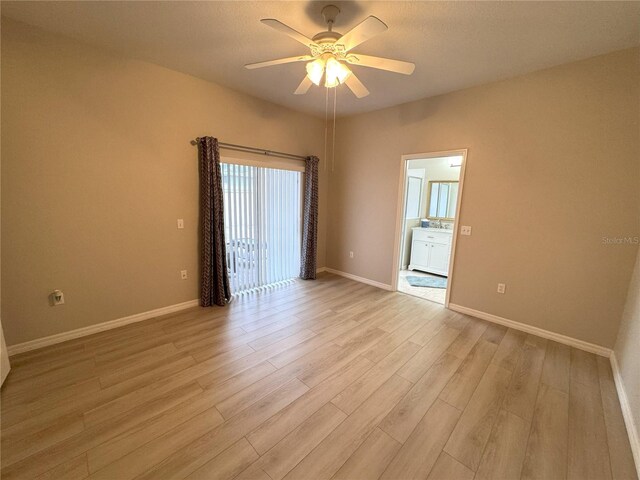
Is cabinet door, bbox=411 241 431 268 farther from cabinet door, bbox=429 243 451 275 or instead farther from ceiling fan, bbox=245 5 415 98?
ceiling fan, bbox=245 5 415 98

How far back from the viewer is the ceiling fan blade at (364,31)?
Result: 1.44m

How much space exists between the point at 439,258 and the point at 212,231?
4005 mm

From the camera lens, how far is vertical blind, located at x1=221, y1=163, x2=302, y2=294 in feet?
11.3

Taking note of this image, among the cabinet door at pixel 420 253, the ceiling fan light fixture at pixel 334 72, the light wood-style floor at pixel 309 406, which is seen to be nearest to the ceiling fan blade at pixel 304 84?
the ceiling fan light fixture at pixel 334 72

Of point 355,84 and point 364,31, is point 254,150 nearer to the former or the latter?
point 355,84

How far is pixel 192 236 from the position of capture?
10.3 ft

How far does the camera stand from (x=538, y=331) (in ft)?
9.13

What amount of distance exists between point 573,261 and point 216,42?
12.9ft

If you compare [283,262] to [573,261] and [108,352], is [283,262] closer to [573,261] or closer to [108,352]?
[108,352]

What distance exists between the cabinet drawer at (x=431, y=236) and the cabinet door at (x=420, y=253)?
84mm

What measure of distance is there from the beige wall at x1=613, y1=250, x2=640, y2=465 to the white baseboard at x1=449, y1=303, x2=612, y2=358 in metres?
0.13

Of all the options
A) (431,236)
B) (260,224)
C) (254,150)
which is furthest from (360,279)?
(254,150)

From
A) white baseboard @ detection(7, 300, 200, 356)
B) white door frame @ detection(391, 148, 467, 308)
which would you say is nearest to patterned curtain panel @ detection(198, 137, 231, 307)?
white baseboard @ detection(7, 300, 200, 356)

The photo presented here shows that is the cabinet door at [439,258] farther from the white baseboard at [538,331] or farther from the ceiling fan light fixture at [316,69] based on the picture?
the ceiling fan light fixture at [316,69]
